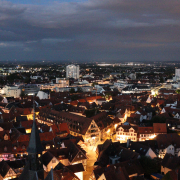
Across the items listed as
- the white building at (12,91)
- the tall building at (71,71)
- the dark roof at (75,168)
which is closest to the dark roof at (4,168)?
the dark roof at (75,168)

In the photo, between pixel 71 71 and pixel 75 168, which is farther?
pixel 71 71

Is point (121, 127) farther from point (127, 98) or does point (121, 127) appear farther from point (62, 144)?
point (127, 98)

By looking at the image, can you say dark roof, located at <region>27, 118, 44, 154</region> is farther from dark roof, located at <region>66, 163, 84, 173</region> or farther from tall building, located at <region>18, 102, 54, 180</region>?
dark roof, located at <region>66, 163, 84, 173</region>

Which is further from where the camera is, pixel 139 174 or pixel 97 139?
pixel 97 139

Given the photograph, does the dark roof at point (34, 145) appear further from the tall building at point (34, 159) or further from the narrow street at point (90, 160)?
the narrow street at point (90, 160)

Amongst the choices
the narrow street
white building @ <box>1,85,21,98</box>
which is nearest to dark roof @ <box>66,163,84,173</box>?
the narrow street

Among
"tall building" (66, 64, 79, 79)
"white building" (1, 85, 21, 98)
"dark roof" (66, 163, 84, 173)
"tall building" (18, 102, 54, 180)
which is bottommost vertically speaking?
"dark roof" (66, 163, 84, 173)

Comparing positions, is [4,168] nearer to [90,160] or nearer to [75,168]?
[75,168]

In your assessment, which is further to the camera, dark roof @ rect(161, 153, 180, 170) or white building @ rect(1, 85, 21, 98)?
white building @ rect(1, 85, 21, 98)

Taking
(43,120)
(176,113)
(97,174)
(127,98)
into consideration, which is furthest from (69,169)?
(127,98)

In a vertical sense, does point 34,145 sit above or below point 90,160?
above

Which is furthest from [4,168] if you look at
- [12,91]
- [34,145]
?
[12,91]
